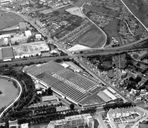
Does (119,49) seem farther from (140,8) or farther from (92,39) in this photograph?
(140,8)

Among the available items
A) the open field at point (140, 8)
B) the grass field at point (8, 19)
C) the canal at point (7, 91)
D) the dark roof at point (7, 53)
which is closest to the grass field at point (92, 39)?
the open field at point (140, 8)

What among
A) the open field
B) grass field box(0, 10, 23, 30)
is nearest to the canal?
grass field box(0, 10, 23, 30)

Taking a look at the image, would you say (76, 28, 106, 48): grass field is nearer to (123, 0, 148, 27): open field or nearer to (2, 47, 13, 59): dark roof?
(123, 0, 148, 27): open field

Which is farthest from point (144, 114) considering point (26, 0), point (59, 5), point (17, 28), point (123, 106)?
point (26, 0)

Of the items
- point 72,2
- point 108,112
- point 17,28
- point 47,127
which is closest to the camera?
point 47,127

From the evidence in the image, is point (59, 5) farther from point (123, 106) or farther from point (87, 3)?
point (123, 106)

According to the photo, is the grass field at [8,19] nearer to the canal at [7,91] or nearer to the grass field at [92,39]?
the grass field at [92,39]

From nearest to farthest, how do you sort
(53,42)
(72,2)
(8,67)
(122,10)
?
(8,67) → (53,42) → (122,10) → (72,2)
